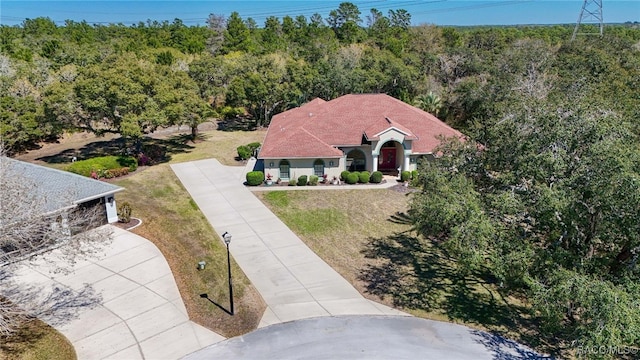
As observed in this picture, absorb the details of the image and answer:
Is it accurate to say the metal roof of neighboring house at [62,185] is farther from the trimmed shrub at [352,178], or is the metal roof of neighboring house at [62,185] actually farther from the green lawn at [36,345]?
the trimmed shrub at [352,178]

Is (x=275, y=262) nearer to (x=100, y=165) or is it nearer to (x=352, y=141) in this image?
(x=352, y=141)

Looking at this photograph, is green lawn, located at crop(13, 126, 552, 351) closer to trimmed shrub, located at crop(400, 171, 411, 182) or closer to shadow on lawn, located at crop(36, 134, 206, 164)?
trimmed shrub, located at crop(400, 171, 411, 182)

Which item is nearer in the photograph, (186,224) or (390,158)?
(186,224)

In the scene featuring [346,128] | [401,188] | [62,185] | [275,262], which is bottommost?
[275,262]

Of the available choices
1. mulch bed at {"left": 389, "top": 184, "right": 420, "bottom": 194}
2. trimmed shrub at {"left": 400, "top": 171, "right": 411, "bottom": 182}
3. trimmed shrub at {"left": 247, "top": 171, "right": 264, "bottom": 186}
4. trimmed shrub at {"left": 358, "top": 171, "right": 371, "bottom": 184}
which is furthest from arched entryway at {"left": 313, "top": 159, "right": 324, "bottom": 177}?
trimmed shrub at {"left": 400, "top": 171, "right": 411, "bottom": 182}

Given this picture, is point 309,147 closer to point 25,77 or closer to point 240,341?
point 240,341

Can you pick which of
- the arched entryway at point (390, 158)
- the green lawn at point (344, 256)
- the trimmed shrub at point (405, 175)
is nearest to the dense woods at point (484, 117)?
the green lawn at point (344, 256)

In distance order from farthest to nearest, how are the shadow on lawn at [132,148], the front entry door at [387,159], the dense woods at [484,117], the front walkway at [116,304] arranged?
the shadow on lawn at [132,148], the front entry door at [387,159], the front walkway at [116,304], the dense woods at [484,117]

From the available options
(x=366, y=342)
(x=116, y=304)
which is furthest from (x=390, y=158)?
(x=116, y=304)
